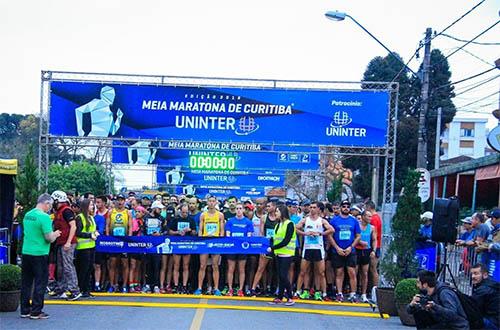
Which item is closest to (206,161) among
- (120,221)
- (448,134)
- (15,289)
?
(120,221)

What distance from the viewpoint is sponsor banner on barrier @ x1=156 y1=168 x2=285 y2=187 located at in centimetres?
3762

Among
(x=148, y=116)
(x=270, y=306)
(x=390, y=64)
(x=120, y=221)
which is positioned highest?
(x=390, y=64)

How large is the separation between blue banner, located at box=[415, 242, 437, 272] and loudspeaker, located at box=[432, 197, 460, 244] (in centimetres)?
219

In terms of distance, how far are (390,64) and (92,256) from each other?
43.6 metres

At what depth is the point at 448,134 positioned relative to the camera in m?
98.0

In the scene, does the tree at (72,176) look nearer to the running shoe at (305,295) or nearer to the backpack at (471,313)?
the running shoe at (305,295)

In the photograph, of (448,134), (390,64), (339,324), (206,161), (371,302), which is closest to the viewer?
(339,324)

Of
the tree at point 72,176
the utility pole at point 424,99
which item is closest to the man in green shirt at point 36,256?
the utility pole at point 424,99

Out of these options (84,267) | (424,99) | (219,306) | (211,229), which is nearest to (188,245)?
(211,229)

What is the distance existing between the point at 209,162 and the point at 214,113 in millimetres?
5319

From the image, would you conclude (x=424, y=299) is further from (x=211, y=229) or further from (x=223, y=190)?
(x=223, y=190)

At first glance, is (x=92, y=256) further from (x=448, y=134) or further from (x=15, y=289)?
(x=448, y=134)

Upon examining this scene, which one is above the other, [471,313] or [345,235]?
[345,235]

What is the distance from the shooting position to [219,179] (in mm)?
36875
